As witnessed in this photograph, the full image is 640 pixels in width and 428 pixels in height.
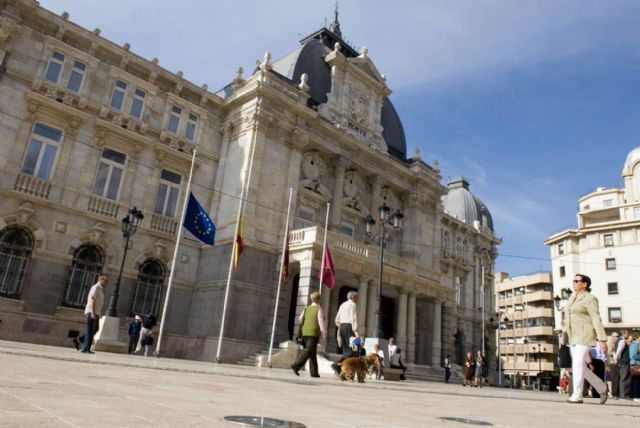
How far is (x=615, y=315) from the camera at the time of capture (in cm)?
5406

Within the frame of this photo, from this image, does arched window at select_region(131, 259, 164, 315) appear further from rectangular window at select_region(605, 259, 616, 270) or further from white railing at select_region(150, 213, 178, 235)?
rectangular window at select_region(605, 259, 616, 270)

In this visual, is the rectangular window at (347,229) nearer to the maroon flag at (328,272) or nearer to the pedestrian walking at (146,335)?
the maroon flag at (328,272)

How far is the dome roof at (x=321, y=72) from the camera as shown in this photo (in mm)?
32406

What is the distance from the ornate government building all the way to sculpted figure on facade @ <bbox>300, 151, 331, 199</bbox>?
0.30ft

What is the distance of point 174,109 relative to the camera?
2755 centimetres

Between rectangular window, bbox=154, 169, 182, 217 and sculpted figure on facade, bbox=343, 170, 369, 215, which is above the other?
sculpted figure on facade, bbox=343, 170, 369, 215

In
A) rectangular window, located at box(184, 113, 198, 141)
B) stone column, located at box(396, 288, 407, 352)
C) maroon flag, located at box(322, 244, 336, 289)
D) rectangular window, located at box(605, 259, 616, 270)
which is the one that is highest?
rectangular window, located at box(605, 259, 616, 270)

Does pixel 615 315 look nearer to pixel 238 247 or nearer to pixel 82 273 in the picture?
pixel 238 247

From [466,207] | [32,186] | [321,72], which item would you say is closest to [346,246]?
[321,72]

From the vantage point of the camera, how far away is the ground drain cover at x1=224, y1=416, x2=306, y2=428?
2.99 meters

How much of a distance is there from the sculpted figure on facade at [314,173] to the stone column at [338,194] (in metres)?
0.52

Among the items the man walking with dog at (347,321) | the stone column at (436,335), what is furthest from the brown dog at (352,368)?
the stone column at (436,335)

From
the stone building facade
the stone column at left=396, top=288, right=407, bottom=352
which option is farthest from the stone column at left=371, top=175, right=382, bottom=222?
the stone building facade

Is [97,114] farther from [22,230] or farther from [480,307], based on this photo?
[480,307]
